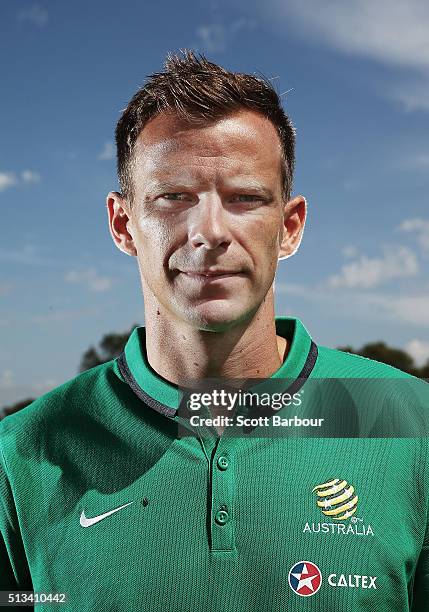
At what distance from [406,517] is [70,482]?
67.2 inches

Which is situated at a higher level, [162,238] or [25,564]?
[162,238]

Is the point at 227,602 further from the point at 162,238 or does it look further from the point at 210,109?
the point at 210,109

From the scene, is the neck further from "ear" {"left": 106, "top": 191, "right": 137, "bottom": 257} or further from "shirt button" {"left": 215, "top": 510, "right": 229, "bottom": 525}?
"shirt button" {"left": 215, "top": 510, "right": 229, "bottom": 525}

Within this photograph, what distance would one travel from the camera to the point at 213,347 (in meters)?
3.85

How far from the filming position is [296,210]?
4.23 meters

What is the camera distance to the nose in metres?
3.59

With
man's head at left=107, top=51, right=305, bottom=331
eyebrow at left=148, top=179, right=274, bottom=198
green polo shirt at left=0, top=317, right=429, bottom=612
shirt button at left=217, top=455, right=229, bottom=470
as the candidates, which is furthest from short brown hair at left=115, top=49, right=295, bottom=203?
shirt button at left=217, top=455, right=229, bottom=470

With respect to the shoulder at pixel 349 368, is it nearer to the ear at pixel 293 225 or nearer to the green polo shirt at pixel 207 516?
the green polo shirt at pixel 207 516

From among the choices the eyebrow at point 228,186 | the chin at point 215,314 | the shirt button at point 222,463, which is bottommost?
the shirt button at point 222,463

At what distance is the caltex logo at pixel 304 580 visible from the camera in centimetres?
355

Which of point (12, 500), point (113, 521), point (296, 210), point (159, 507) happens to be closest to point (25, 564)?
point (12, 500)

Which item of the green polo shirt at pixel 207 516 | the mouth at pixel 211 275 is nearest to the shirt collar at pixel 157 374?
the green polo shirt at pixel 207 516

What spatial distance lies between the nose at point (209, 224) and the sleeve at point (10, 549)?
166 centimetres

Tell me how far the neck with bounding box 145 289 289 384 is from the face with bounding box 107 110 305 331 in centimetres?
9
